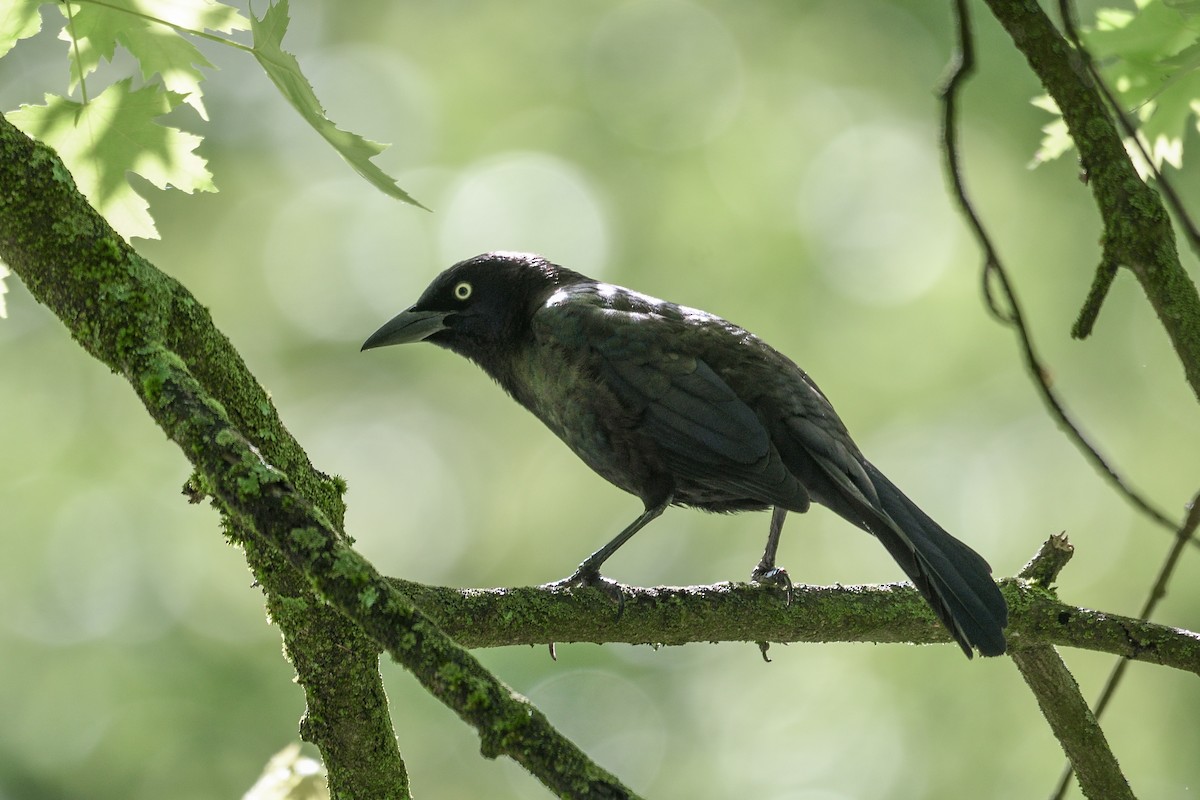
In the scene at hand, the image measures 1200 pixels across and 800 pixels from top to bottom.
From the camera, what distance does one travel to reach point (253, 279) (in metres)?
11.4

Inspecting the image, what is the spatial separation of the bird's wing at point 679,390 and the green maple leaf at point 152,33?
160 cm

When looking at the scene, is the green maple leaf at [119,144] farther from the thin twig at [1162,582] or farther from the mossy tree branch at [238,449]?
the thin twig at [1162,582]

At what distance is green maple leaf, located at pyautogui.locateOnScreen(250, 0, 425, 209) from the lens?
2.33 meters

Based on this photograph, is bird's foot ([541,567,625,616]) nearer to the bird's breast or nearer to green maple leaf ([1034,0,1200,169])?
the bird's breast

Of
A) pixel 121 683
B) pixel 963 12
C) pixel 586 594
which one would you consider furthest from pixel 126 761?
pixel 963 12

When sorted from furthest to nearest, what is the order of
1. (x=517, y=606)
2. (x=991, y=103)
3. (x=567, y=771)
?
(x=991, y=103)
(x=517, y=606)
(x=567, y=771)

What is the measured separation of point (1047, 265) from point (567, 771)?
10.0 meters

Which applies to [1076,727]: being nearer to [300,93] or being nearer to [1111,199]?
[1111,199]

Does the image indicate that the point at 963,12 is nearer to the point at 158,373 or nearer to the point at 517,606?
the point at 158,373

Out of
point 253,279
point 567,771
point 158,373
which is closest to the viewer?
point 567,771

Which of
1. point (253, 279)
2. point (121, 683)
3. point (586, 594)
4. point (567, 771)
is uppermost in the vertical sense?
point (253, 279)

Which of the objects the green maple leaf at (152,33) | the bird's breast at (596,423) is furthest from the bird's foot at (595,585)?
the green maple leaf at (152,33)

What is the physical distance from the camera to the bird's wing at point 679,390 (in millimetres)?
3703

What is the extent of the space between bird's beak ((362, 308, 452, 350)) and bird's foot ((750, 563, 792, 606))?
1.69 meters
